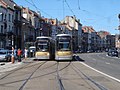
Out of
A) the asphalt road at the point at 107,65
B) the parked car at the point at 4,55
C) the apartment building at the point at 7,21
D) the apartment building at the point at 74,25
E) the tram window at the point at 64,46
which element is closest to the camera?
the asphalt road at the point at 107,65

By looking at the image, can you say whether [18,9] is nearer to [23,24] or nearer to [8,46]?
[23,24]

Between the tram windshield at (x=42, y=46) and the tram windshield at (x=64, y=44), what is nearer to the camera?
the tram windshield at (x=64, y=44)

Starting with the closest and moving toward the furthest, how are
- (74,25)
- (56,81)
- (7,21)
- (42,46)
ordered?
(56,81), (42,46), (7,21), (74,25)

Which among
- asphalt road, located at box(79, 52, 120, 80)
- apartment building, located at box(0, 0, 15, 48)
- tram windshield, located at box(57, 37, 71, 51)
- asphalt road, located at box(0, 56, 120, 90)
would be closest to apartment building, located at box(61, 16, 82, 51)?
apartment building, located at box(0, 0, 15, 48)

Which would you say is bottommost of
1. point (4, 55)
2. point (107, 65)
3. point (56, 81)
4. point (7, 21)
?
point (56, 81)

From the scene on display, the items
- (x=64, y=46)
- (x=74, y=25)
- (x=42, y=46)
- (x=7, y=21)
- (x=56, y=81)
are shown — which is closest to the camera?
(x=56, y=81)

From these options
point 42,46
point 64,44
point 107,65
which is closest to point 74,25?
point 42,46

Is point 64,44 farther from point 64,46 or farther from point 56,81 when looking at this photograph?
point 56,81

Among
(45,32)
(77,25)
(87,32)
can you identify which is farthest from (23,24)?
(87,32)

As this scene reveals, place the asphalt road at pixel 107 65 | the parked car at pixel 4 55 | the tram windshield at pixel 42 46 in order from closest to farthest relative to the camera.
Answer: the asphalt road at pixel 107 65 < the parked car at pixel 4 55 < the tram windshield at pixel 42 46

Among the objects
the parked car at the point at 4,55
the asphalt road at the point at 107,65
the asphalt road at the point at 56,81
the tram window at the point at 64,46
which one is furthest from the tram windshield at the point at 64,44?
the asphalt road at the point at 56,81

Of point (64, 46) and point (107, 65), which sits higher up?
point (64, 46)

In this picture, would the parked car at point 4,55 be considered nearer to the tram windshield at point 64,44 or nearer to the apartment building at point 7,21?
the tram windshield at point 64,44

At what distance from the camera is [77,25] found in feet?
543
